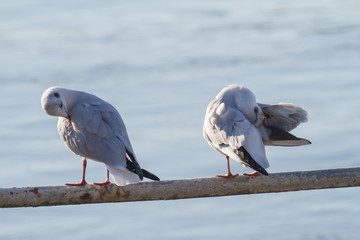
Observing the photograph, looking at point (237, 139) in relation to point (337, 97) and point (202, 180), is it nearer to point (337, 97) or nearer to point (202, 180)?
point (202, 180)

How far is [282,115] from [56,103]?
137cm

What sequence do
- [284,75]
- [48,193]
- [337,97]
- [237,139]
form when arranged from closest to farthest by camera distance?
[48,193]
[237,139]
[337,97]
[284,75]

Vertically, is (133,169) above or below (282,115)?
below

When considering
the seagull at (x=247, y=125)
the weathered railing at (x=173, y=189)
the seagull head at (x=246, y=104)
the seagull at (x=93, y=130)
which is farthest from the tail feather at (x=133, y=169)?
the seagull head at (x=246, y=104)

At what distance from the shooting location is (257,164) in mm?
5180

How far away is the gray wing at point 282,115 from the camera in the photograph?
5637 mm

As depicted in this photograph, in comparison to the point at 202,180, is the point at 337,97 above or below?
above

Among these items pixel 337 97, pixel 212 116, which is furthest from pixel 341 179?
pixel 337 97

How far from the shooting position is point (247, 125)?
5453 mm

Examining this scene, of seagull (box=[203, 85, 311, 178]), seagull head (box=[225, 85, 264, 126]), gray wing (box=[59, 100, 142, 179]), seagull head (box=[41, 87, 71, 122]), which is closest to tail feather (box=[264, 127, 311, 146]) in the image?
seagull (box=[203, 85, 311, 178])

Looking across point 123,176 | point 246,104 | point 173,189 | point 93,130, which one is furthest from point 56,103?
point 246,104

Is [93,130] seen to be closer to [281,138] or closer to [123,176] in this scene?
[123,176]

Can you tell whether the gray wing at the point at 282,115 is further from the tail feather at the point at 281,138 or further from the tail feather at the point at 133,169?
the tail feather at the point at 133,169

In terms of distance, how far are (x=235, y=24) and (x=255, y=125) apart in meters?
11.7
